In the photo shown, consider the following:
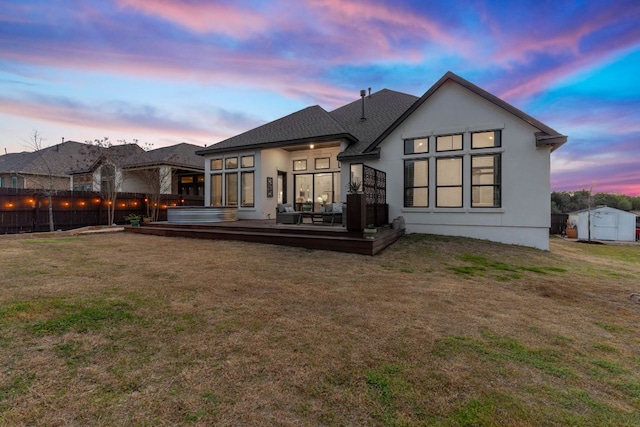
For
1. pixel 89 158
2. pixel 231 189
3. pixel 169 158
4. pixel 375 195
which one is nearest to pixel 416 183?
pixel 375 195

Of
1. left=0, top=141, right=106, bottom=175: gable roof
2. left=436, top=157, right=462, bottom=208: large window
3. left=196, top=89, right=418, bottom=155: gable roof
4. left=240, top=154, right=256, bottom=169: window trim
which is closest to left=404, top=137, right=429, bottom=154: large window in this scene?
left=436, top=157, right=462, bottom=208: large window

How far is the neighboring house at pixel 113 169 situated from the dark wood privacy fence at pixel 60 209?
1530 millimetres

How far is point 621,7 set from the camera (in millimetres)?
8883

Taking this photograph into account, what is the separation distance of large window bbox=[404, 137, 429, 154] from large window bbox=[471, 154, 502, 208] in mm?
1773

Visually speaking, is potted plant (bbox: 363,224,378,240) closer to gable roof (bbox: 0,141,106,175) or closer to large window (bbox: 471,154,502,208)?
large window (bbox: 471,154,502,208)

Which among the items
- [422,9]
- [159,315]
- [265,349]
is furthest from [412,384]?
[422,9]

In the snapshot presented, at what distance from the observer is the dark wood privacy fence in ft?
44.2

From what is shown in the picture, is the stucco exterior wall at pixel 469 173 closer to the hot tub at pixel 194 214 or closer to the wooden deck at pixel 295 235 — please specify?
the wooden deck at pixel 295 235

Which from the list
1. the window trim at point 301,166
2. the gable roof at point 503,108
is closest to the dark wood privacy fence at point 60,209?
the window trim at point 301,166

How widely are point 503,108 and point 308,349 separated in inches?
424

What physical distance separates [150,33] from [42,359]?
499 inches

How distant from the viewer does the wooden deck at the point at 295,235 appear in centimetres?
802

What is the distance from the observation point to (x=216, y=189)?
49.5 ft

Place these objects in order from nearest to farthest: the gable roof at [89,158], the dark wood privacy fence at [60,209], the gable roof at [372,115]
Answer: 1. the gable roof at [372,115]
2. the dark wood privacy fence at [60,209]
3. the gable roof at [89,158]
